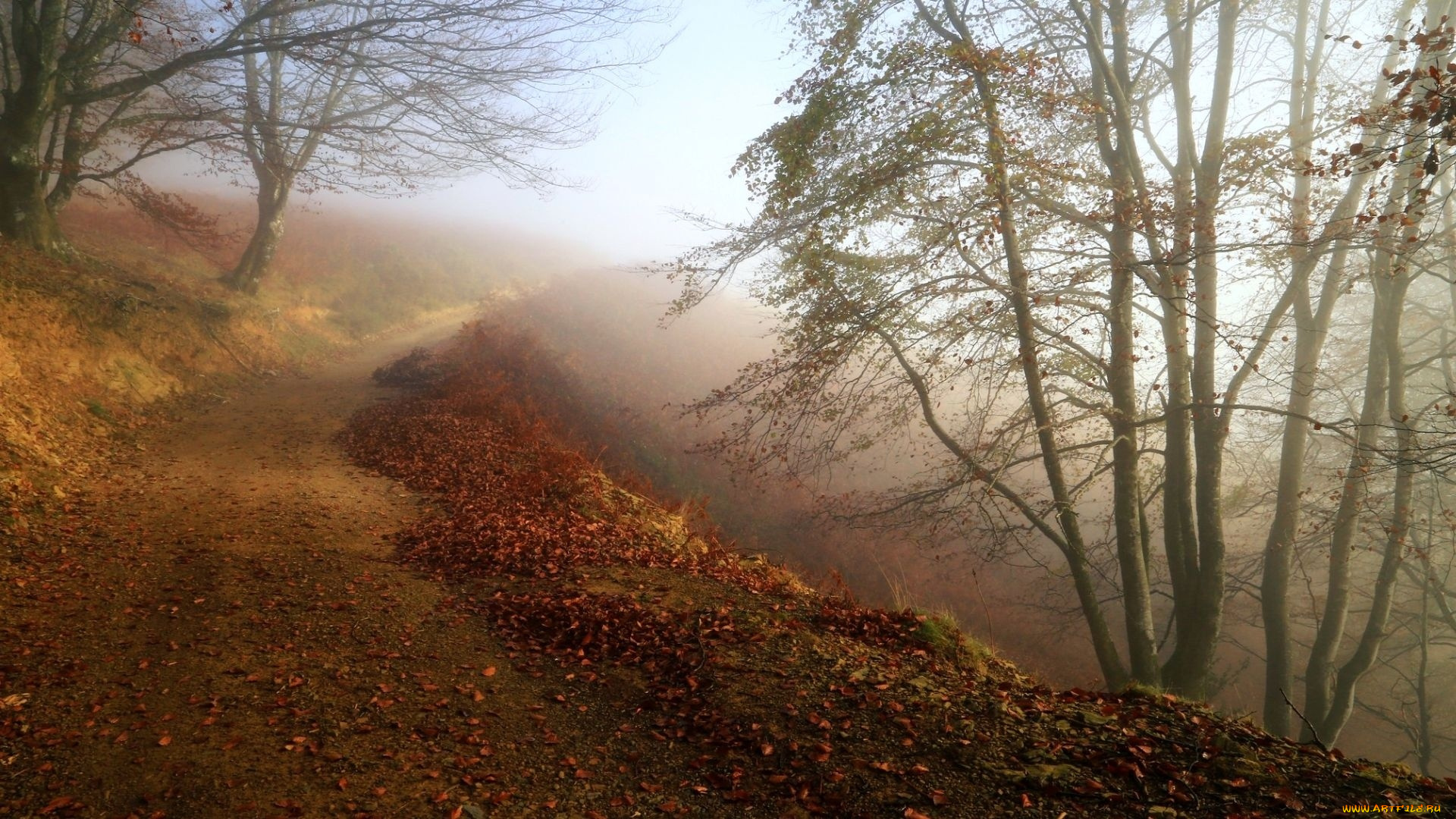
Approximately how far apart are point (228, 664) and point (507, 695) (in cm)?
199

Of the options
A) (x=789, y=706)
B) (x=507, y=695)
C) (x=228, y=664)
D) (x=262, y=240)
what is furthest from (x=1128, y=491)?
(x=262, y=240)

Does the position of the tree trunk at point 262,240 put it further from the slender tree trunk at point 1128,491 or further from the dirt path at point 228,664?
the slender tree trunk at point 1128,491

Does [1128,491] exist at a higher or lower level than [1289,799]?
higher

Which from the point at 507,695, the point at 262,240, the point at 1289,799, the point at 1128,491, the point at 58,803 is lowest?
the point at 58,803

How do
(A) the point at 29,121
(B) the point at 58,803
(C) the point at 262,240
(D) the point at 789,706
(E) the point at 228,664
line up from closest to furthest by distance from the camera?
(B) the point at 58,803, (D) the point at 789,706, (E) the point at 228,664, (A) the point at 29,121, (C) the point at 262,240

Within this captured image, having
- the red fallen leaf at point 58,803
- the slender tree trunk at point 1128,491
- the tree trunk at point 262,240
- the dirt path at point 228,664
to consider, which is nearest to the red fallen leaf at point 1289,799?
the dirt path at point 228,664

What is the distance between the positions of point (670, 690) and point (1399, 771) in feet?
14.1

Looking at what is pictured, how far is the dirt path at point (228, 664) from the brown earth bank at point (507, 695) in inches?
0.9

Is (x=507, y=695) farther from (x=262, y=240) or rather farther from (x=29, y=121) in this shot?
(x=262, y=240)

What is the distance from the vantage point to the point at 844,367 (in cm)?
932

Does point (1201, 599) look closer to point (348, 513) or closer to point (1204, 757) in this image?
point (1204, 757)

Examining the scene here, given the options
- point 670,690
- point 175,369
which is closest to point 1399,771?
point 670,690

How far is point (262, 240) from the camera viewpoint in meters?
19.4

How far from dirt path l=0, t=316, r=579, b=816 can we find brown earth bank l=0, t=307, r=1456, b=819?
0.02 meters
